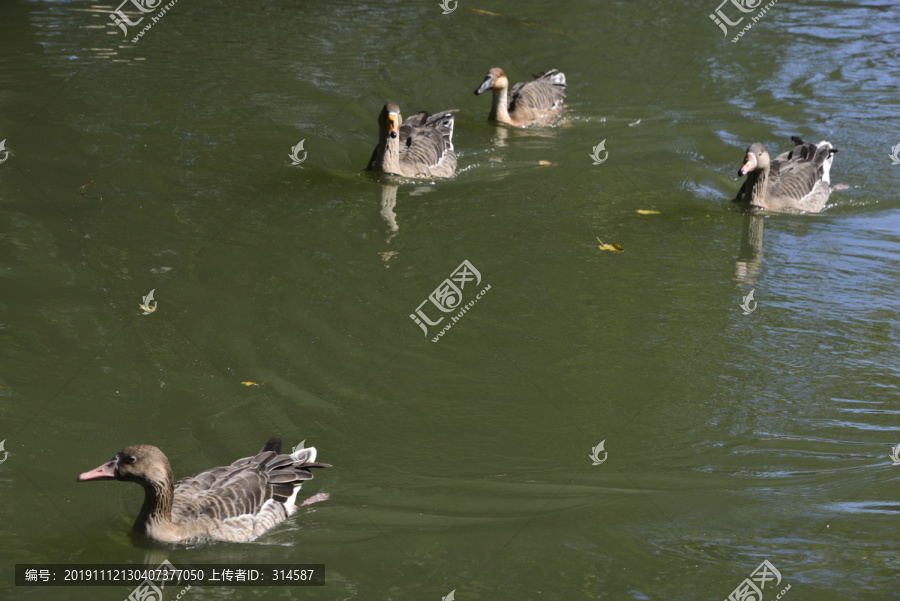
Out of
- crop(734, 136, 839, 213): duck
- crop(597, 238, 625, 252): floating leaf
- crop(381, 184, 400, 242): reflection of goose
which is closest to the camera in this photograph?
crop(597, 238, 625, 252): floating leaf

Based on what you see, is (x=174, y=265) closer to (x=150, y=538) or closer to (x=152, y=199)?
(x=152, y=199)

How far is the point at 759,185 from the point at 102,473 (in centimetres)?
920

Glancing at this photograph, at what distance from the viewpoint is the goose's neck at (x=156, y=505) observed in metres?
5.93

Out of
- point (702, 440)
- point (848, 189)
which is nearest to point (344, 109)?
point (848, 189)

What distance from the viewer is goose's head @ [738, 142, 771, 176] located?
1167cm

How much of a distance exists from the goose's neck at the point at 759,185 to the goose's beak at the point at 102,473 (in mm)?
9006

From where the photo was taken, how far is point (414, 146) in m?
12.8

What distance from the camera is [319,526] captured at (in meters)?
6.38

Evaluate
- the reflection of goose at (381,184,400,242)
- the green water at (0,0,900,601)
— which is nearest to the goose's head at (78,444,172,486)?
the green water at (0,0,900,601)

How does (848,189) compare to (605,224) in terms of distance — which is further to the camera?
(848,189)

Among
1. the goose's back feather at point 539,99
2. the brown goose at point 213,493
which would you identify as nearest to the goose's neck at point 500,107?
the goose's back feather at point 539,99

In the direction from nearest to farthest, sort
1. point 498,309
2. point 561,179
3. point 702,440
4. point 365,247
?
point 702,440, point 498,309, point 365,247, point 561,179

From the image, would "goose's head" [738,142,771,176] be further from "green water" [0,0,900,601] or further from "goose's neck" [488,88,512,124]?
"goose's neck" [488,88,512,124]

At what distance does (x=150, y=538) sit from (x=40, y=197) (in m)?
6.17
